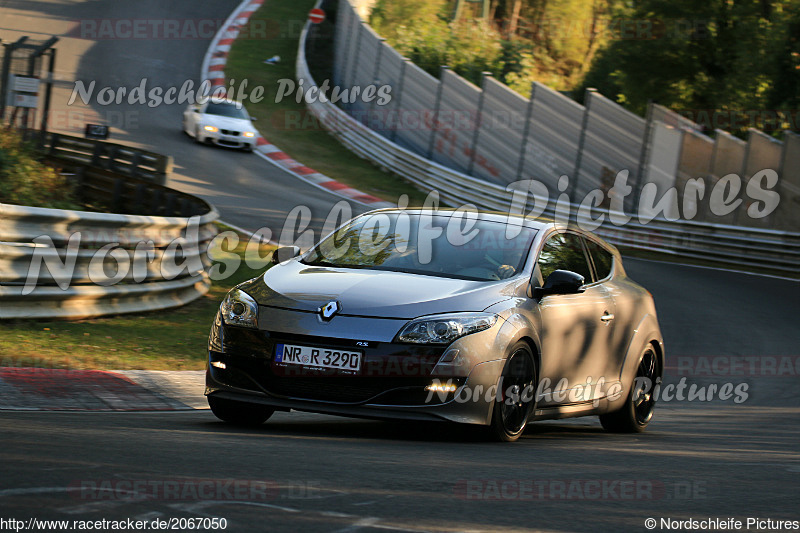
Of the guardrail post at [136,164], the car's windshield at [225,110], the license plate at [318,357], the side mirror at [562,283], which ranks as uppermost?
the side mirror at [562,283]

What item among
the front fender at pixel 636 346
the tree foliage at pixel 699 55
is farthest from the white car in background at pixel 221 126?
the front fender at pixel 636 346

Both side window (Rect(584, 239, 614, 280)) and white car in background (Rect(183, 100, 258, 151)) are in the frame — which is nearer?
side window (Rect(584, 239, 614, 280))

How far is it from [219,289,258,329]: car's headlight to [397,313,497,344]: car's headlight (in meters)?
1.00

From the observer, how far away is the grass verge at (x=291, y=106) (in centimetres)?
3072

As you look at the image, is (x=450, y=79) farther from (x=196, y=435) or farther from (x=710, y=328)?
(x=196, y=435)

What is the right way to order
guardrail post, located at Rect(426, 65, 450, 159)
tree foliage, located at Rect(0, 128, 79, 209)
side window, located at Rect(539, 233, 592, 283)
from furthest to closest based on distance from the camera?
guardrail post, located at Rect(426, 65, 450, 159) < tree foliage, located at Rect(0, 128, 79, 209) < side window, located at Rect(539, 233, 592, 283)

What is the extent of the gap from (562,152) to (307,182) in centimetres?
677

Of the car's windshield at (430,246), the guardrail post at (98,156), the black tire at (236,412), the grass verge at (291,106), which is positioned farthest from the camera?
the grass verge at (291,106)

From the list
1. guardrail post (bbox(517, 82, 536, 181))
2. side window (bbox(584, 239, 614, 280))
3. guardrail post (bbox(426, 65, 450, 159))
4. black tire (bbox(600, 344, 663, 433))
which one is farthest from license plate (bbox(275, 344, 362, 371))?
guardrail post (bbox(426, 65, 450, 159))

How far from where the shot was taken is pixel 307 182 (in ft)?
93.7

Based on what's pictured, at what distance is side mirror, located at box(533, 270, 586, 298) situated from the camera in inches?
288

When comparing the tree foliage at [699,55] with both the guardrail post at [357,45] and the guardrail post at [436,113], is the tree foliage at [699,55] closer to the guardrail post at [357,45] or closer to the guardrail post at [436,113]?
the guardrail post at [436,113]

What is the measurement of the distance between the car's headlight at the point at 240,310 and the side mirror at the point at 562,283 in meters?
1.91

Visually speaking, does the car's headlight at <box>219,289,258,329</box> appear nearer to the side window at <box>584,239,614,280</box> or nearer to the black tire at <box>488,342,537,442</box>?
the black tire at <box>488,342,537,442</box>
